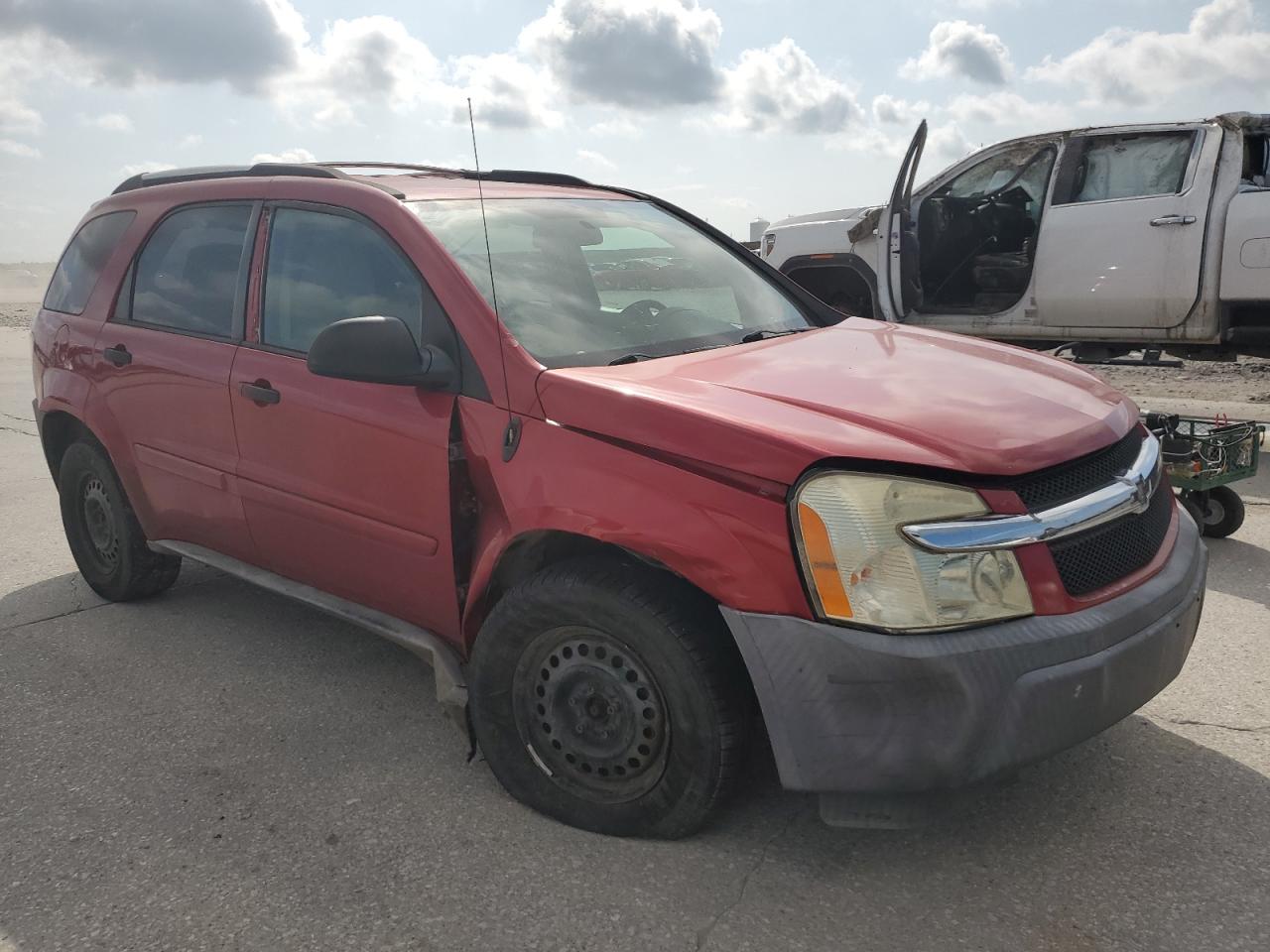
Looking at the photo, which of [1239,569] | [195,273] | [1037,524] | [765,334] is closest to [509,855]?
[1037,524]

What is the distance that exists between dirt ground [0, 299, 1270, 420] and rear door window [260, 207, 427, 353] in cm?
722

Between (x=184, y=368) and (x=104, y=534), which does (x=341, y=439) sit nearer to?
(x=184, y=368)

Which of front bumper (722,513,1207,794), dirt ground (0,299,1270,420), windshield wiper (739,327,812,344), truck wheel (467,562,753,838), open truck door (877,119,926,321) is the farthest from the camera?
dirt ground (0,299,1270,420)

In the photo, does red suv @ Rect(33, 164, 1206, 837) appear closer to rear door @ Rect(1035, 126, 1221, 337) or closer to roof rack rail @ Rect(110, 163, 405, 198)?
roof rack rail @ Rect(110, 163, 405, 198)

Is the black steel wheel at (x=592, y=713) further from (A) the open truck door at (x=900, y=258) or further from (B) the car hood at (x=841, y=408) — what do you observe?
(A) the open truck door at (x=900, y=258)

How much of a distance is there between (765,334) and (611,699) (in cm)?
138

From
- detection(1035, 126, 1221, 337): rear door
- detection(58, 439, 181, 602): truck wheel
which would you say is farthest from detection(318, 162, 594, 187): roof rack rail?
detection(1035, 126, 1221, 337): rear door

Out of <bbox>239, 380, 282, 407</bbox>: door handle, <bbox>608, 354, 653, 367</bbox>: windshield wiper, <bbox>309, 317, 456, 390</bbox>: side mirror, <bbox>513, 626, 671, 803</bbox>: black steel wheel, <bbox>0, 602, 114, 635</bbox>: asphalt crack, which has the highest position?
<bbox>309, 317, 456, 390</bbox>: side mirror

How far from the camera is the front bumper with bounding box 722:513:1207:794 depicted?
7.48 ft

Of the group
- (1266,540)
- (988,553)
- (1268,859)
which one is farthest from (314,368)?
(1266,540)

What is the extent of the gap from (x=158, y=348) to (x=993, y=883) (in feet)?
10.5

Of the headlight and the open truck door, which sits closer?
the headlight

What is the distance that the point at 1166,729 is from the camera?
10.8 feet

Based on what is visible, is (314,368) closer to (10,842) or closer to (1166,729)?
(10,842)
